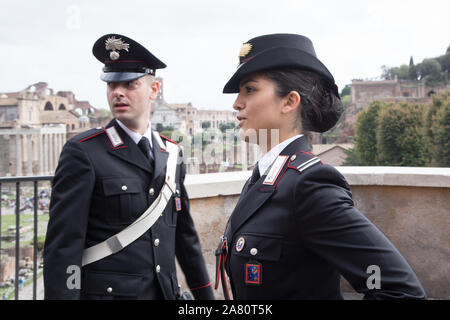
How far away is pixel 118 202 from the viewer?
230 cm

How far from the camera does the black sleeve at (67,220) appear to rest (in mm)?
2098

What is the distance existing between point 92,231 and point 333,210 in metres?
1.39

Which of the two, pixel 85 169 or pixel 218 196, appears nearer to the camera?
pixel 85 169

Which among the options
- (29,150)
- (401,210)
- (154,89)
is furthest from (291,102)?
(29,150)

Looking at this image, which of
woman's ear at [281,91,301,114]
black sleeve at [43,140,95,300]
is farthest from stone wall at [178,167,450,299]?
woman's ear at [281,91,301,114]

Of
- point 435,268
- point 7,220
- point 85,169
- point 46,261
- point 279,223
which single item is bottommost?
point 7,220

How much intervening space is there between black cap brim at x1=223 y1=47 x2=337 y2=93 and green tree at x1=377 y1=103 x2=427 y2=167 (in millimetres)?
42570

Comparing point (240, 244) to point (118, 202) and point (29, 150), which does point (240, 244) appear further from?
point (29, 150)

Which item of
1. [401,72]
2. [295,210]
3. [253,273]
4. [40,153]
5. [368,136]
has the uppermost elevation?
→ [401,72]

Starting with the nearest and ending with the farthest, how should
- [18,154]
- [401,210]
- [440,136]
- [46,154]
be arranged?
[401,210]
[440,136]
[18,154]
[46,154]

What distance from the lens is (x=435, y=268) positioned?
4035mm

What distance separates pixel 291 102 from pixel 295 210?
46 centimetres

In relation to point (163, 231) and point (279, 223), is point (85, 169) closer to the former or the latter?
point (163, 231)

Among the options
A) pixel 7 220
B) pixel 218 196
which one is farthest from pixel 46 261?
pixel 7 220
